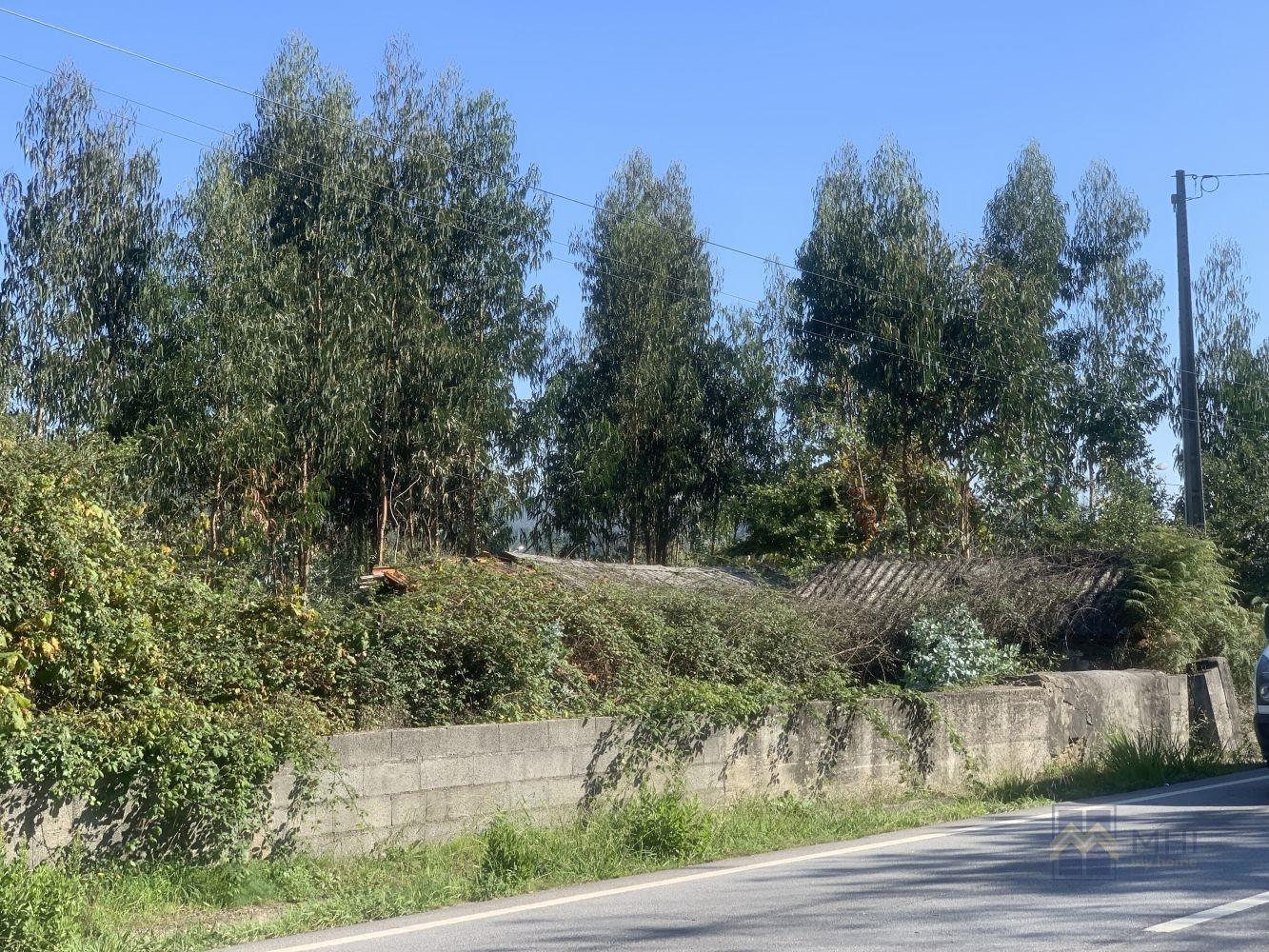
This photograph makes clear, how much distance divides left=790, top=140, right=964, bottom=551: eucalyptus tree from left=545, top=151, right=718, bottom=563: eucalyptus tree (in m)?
6.73

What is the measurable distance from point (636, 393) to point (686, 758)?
1065 inches

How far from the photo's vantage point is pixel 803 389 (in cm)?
3522

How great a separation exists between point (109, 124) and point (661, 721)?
20.0 metres

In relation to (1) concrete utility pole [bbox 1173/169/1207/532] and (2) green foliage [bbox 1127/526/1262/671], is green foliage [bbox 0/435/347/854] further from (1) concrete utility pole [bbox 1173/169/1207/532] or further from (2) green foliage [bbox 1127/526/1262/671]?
(1) concrete utility pole [bbox 1173/169/1207/532]

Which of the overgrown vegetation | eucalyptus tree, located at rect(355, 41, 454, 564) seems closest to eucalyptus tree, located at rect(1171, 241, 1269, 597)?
the overgrown vegetation

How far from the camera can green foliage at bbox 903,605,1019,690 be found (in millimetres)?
16266

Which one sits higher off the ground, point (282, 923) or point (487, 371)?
point (487, 371)

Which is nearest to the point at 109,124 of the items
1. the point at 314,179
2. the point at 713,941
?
the point at 314,179

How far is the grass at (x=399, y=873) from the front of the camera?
6664 mm

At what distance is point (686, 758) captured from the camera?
37.3 ft

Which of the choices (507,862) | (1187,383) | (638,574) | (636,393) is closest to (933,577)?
(638,574)

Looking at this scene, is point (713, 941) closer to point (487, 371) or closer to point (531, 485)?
point (487, 371)

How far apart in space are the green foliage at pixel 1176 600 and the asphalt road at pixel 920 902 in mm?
8264

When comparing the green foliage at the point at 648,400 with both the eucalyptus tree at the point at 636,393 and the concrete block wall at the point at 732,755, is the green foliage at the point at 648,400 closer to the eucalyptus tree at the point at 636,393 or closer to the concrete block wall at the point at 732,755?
the eucalyptus tree at the point at 636,393
